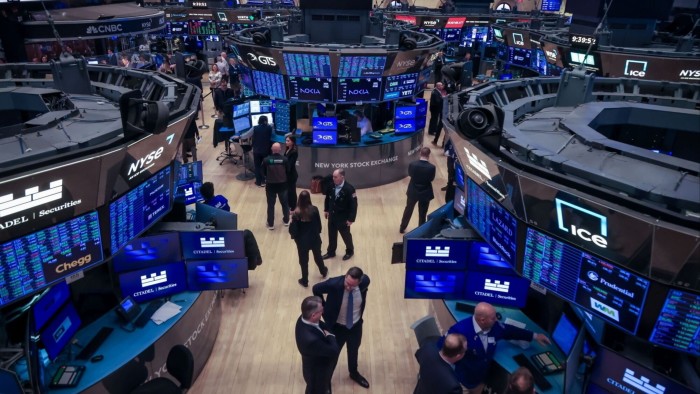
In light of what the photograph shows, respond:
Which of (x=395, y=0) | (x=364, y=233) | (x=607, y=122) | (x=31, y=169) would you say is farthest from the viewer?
(x=395, y=0)

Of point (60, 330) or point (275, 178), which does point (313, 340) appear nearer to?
point (60, 330)

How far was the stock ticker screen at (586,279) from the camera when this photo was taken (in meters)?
3.84

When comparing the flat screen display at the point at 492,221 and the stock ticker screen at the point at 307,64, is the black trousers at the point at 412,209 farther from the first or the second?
the stock ticker screen at the point at 307,64

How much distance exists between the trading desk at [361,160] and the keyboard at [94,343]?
6.71 metres

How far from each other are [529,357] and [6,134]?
5.70m

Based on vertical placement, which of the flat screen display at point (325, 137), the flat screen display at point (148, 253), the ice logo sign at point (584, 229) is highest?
the ice logo sign at point (584, 229)

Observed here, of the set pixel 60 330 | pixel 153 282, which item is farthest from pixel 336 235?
pixel 60 330

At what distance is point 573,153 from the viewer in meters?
4.55

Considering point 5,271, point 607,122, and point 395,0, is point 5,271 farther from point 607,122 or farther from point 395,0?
point 395,0

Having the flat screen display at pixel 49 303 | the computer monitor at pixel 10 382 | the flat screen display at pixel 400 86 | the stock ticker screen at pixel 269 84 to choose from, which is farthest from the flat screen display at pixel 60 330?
the flat screen display at pixel 400 86

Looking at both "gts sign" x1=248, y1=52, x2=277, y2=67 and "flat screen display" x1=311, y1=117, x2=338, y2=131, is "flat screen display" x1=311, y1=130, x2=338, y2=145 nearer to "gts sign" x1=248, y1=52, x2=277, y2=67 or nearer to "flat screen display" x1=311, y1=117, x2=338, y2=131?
"flat screen display" x1=311, y1=117, x2=338, y2=131

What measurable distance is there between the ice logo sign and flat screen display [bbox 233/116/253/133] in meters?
9.08

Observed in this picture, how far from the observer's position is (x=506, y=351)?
523 centimetres

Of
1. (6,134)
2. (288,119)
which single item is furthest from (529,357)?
(288,119)
